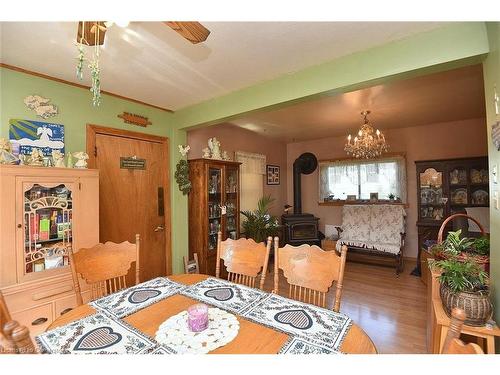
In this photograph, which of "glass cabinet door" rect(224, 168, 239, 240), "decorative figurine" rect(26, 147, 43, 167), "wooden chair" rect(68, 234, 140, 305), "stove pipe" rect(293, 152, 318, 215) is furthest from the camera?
"stove pipe" rect(293, 152, 318, 215)

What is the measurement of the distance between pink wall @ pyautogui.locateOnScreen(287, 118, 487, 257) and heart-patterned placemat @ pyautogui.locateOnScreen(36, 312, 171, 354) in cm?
485

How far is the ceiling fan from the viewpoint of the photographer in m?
1.17

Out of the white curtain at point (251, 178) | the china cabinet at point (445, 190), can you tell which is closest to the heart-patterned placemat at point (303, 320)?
the white curtain at point (251, 178)

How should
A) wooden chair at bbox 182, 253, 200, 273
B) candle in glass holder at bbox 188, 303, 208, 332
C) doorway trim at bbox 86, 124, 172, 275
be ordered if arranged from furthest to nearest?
wooden chair at bbox 182, 253, 200, 273 → doorway trim at bbox 86, 124, 172, 275 → candle in glass holder at bbox 188, 303, 208, 332

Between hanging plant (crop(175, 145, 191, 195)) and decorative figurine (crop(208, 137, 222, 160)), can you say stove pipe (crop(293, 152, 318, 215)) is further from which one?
hanging plant (crop(175, 145, 191, 195))

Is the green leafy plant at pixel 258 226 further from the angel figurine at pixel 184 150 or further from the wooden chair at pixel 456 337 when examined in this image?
the wooden chair at pixel 456 337

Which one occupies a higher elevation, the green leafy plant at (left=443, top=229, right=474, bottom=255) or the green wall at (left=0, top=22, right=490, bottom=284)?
the green wall at (left=0, top=22, right=490, bottom=284)

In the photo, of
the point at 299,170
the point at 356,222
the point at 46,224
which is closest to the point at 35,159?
the point at 46,224

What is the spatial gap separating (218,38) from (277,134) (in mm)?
3356

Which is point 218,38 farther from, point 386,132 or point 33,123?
point 386,132

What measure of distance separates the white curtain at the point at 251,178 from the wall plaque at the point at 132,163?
1882 mm

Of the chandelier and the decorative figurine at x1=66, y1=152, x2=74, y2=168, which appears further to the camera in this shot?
the chandelier

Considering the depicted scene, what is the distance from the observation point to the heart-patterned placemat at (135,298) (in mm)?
1214

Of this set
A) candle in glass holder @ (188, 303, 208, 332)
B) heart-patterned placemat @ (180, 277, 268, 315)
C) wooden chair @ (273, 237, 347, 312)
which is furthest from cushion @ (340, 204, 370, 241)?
candle in glass holder @ (188, 303, 208, 332)
